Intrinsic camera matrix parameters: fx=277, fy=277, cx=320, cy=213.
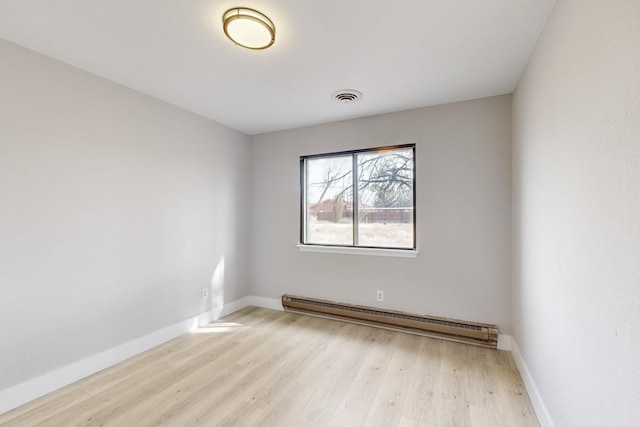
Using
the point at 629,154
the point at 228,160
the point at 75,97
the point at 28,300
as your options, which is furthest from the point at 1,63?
the point at 629,154

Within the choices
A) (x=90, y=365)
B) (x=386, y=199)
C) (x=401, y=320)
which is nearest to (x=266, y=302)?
(x=401, y=320)

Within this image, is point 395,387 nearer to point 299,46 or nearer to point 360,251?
point 360,251

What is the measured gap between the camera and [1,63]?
1.81m

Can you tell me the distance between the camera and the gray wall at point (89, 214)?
6.17 feet

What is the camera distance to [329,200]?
360 centimetres

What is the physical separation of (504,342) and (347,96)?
2.77m

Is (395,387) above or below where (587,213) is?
below

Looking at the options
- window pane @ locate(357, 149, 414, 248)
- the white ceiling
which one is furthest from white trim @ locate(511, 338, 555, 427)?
the white ceiling

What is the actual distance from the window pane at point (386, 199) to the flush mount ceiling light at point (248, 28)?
1859mm

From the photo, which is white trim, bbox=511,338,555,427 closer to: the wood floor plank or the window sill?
the wood floor plank

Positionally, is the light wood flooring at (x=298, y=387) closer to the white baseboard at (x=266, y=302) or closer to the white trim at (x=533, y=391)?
the white trim at (x=533, y=391)

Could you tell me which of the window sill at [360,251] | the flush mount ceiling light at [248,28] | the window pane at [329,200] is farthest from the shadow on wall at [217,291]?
the flush mount ceiling light at [248,28]

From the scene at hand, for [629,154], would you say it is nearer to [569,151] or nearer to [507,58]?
[569,151]

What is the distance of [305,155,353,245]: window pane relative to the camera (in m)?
3.47
